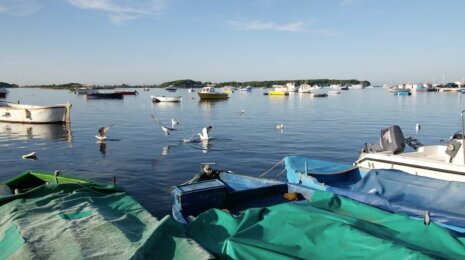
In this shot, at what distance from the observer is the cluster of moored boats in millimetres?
A: 5477

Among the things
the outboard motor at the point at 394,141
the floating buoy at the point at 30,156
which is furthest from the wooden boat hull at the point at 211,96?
the outboard motor at the point at 394,141

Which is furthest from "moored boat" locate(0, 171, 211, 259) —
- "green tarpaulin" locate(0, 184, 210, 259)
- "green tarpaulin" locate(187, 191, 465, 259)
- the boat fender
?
the boat fender

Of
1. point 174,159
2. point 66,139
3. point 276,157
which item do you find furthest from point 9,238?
point 66,139

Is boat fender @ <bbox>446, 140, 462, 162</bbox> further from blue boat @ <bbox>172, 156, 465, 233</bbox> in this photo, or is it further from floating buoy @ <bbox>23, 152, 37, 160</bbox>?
floating buoy @ <bbox>23, 152, 37, 160</bbox>

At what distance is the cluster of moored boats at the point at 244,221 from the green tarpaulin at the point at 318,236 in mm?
16

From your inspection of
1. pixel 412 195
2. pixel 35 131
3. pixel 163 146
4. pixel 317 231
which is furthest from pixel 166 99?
pixel 317 231

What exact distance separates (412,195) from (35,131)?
34758 millimetres

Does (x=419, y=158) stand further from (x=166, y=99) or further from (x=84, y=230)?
(x=166, y=99)

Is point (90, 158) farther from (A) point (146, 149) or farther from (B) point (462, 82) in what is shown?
(B) point (462, 82)

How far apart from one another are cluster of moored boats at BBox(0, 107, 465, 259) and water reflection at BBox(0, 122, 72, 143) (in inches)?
879

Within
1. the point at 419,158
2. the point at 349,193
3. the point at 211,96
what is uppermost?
the point at 211,96

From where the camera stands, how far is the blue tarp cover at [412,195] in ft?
28.7

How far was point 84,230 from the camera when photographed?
655 cm

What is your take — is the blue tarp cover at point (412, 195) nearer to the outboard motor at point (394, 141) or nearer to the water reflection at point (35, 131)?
the outboard motor at point (394, 141)
